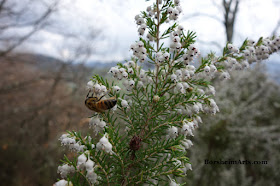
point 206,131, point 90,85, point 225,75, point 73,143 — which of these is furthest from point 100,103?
point 206,131

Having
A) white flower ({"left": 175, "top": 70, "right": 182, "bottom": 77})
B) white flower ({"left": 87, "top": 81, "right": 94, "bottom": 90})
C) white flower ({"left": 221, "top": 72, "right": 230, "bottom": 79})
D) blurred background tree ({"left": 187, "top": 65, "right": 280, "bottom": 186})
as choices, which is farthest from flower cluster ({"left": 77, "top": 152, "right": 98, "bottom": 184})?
blurred background tree ({"left": 187, "top": 65, "right": 280, "bottom": 186})

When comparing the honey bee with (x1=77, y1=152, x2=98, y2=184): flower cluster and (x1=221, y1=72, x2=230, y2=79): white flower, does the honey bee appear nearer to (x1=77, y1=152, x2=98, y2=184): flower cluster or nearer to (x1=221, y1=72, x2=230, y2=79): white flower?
(x1=77, y1=152, x2=98, y2=184): flower cluster

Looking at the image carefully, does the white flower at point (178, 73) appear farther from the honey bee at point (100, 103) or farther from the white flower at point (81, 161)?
the white flower at point (81, 161)

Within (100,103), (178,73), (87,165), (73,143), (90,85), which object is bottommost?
(87,165)

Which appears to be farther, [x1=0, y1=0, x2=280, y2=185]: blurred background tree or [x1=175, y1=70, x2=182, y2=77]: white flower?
[x1=0, y1=0, x2=280, y2=185]: blurred background tree

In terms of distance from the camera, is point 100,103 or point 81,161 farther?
point 100,103

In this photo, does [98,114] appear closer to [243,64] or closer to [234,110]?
[243,64]

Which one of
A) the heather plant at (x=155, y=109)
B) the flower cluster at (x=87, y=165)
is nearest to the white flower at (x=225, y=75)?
the heather plant at (x=155, y=109)

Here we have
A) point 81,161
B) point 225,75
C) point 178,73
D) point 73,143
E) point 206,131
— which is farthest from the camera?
point 206,131

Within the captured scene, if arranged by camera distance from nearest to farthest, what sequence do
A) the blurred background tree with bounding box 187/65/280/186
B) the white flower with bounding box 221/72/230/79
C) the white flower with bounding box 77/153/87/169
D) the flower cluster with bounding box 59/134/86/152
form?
the white flower with bounding box 77/153/87/169 < the flower cluster with bounding box 59/134/86/152 < the white flower with bounding box 221/72/230/79 < the blurred background tree with bounding box 187/65/280/186

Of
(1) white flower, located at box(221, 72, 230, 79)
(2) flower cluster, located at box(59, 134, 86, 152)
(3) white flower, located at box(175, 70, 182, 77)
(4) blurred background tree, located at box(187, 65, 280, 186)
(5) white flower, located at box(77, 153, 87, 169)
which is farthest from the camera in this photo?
(4) blurred background tree, located at box(187, 65, 280, 186)

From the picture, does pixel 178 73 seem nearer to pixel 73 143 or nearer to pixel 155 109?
pixel 155 109
